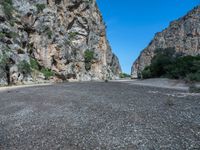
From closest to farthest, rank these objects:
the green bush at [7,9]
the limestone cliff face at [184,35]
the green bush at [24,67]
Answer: the green bush at [24,67], the green bush at [7,9], the limestone cliff face at [184,35]

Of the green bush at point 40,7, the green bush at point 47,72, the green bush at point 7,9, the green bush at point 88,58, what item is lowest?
the green bush at point 47,72

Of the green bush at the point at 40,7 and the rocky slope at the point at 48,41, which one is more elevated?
the green bush at the point at 40,7

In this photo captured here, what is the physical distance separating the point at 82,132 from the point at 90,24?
63.0m

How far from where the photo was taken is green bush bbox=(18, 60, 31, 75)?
106ft

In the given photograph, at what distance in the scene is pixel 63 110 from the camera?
9000 millimetres

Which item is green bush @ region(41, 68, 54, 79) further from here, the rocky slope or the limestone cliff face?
the limestone cliff face

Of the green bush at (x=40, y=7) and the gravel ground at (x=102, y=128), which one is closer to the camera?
the gravel ground at (x=102, y=128)

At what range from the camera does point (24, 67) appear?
1298 inches

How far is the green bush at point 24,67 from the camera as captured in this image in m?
32.3

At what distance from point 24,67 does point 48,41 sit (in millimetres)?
12422

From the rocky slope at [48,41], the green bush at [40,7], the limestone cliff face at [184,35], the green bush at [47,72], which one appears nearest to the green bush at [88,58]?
the rocky slope at [48,41]

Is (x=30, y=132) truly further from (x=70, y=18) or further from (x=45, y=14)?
(x=70, y=18)

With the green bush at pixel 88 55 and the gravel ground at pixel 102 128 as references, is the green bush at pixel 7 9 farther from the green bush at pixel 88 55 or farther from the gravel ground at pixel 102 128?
the gravel ground at pixel 102 128

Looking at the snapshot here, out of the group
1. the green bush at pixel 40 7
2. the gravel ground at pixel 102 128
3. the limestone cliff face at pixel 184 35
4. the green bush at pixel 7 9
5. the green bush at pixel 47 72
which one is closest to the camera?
the gravel ground at pixel 102 128
